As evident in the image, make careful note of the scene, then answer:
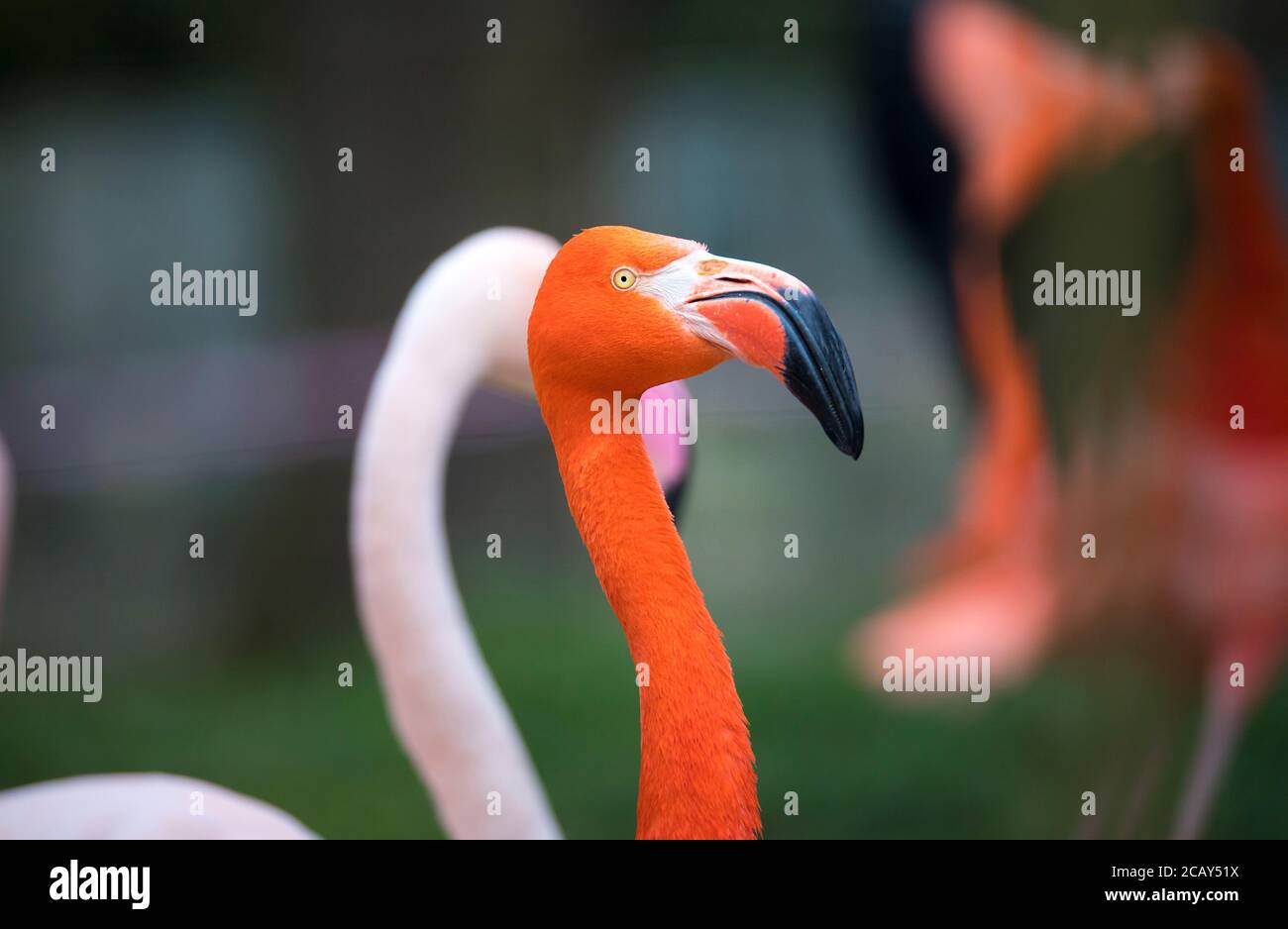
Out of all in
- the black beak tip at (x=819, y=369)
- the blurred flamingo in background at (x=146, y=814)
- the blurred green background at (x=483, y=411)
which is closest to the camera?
the black beak tip at (x=819, y=369)

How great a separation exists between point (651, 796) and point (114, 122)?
227 centimetres

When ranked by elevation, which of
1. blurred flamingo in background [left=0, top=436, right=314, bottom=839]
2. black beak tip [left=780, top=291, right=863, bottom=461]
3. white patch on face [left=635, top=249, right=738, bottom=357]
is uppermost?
white patch on face [left=635, top=249, right=738, bottom=357]

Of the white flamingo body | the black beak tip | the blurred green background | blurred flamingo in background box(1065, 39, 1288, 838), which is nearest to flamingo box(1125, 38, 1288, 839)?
blurred flamingo in background box(1065, 39, 1288, 838)

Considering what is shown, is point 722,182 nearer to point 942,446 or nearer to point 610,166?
point 610,166

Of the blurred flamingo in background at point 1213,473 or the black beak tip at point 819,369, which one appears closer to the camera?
the black beak tip at point 819,369

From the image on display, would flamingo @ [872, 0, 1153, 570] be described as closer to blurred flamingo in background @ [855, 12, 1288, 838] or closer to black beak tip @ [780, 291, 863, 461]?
blurred flamingo in background @ [855, 12, 1288, 838]

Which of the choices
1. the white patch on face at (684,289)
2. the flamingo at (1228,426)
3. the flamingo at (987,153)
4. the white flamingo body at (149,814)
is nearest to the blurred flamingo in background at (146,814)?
the white flamingo body at (149,814)

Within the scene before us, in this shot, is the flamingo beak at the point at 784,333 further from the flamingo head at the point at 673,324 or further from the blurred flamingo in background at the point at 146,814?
the blurred flamingo in background at the point at 146,814

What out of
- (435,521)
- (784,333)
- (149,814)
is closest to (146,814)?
(149,814)

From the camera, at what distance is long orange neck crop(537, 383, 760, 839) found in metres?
2.01

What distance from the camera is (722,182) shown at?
2.92 metres

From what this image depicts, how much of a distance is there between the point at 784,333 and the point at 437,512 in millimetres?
1044

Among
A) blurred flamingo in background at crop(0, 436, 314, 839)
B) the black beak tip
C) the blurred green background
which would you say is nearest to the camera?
the black beak tip

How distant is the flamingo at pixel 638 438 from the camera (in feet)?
6.51
